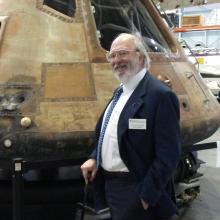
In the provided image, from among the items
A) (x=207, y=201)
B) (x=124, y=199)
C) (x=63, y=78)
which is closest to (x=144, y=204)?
(x=124, y=199)

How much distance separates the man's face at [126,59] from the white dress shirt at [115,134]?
3cm

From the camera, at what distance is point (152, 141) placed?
194cm

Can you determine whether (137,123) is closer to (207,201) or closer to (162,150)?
(162,150)

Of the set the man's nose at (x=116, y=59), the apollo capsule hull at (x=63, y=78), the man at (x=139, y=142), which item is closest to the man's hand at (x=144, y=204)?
the man at (x=139, y=142)

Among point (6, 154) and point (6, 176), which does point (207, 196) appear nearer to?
point (6, 176)

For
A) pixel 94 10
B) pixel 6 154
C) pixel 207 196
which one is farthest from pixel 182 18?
pixel 6 154

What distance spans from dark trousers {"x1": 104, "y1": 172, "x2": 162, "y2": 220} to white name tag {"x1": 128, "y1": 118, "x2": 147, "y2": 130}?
23 cm

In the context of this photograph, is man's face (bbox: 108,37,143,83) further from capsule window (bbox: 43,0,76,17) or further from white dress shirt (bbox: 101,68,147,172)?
capsule window (bbox: 43,0,76,17)

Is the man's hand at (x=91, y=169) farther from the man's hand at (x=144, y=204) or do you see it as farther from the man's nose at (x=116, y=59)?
the man's nose at (x=116, y=59)

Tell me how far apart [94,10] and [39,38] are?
0.55 m

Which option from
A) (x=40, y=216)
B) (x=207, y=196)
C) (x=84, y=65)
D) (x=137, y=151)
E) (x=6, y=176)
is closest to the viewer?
(x=137, y=151)

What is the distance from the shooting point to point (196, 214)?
413cm

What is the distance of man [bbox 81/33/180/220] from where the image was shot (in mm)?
1900

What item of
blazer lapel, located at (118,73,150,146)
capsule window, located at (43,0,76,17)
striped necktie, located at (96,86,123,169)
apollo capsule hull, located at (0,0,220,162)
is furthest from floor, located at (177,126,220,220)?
blazer lapel, located at (118,73,150,146)
